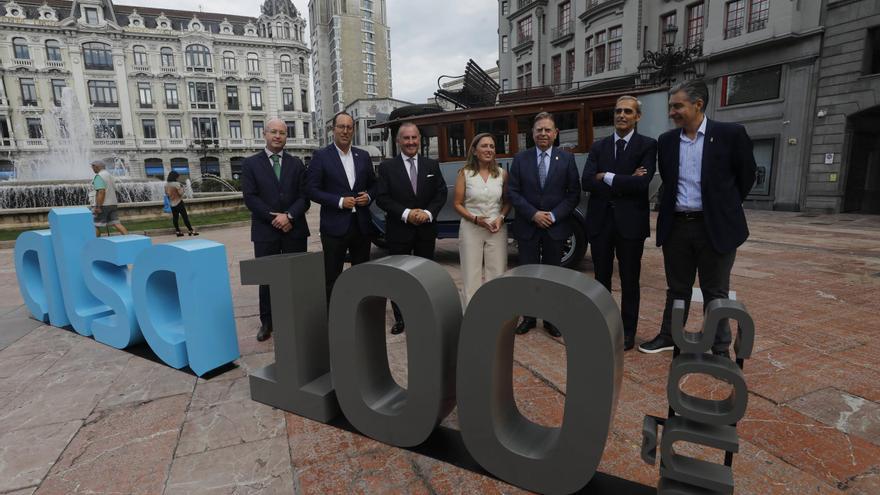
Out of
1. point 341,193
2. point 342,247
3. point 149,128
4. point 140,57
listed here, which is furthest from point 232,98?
point 342,247

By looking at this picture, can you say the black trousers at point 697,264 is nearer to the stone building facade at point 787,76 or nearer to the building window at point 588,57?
the stone building facade at point 787,76

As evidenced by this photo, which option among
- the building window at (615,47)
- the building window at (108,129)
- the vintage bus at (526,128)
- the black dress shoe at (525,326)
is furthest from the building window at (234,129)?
the black dress shoe at (525,326)

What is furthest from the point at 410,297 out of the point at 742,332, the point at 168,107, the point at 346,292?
the point at 168,107

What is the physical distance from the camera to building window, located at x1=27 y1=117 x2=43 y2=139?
39812mm

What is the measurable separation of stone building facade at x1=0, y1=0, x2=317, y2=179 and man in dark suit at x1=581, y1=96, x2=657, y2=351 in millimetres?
39198

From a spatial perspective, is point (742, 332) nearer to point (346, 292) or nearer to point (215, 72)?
point (346, 292)

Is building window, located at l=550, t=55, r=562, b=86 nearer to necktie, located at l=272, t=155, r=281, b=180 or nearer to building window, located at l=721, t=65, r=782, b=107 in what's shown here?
building window, located at l=721, t=65, r=782, b=107

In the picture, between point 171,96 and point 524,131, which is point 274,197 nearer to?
point 524,131

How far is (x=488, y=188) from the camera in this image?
3678 mm

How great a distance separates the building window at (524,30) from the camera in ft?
85.4

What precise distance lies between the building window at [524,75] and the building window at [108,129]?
3949cm

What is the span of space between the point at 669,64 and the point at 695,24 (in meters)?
7.40

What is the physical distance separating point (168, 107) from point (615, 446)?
53.2 meters

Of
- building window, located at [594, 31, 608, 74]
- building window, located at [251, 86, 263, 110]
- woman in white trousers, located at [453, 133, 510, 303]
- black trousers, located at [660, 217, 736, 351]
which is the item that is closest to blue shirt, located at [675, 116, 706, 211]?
black trousers, located at [660, 217, 736, 351]
